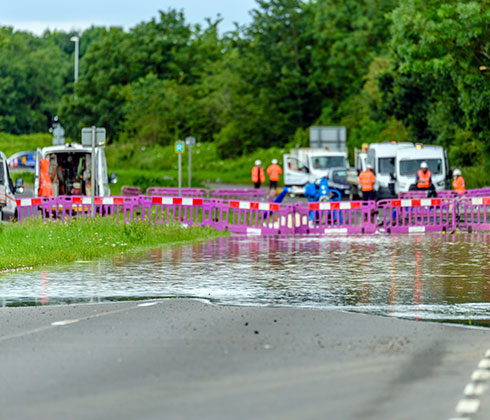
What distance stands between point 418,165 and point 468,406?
3381cm

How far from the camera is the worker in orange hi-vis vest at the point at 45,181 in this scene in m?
30.3

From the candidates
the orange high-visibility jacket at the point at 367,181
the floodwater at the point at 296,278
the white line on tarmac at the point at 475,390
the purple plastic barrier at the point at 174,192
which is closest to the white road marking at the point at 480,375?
the white line on tarmac at the point at 475,390

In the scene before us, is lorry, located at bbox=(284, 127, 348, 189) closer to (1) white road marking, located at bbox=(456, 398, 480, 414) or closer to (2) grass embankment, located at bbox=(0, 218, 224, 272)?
(2) grass embankment, located at bbox=(0, 218, 224, 272)

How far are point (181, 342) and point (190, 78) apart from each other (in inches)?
3580

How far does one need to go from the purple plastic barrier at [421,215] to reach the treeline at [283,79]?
8.61 metres

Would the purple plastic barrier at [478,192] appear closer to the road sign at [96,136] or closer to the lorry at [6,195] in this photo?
the road sign at [96,136]

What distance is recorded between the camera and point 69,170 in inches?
1272

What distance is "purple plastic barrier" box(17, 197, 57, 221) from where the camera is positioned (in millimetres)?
28344

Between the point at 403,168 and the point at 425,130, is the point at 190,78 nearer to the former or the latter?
the point at 425,130

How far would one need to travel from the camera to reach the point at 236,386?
27.7 ft

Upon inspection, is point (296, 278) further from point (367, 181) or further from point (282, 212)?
point (367, 181)

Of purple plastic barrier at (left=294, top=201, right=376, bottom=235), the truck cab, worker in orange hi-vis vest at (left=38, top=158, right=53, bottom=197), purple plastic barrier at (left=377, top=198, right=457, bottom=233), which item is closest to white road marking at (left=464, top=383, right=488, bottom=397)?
purple plastic barrier at (left=294, top=201, right=376, bottom=235)

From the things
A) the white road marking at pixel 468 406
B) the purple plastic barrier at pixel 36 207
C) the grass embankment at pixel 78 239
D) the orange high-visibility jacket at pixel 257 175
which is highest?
the orange high-visibility jacket at pixel 257 175

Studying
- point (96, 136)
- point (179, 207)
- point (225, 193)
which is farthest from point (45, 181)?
point (225, 193)
